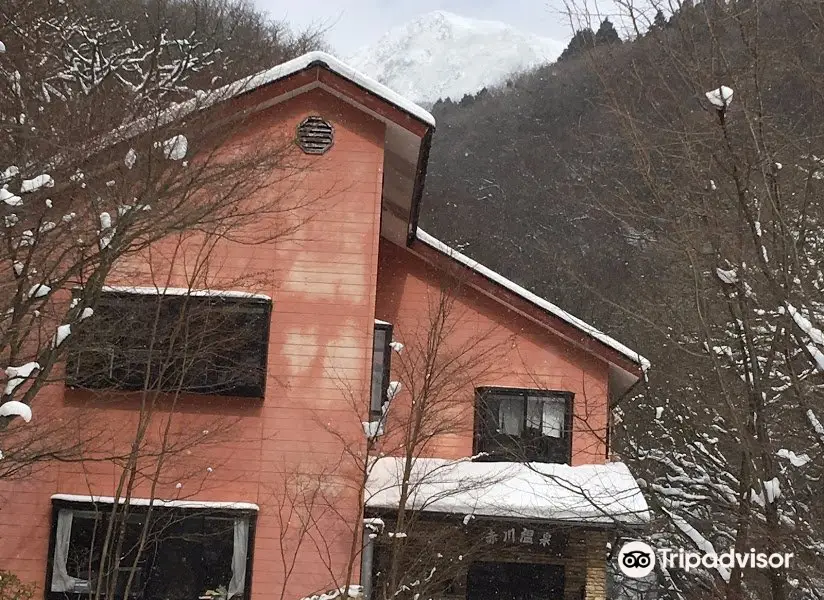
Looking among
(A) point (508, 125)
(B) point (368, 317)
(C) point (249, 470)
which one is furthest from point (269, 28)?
(A) point (508, 125)

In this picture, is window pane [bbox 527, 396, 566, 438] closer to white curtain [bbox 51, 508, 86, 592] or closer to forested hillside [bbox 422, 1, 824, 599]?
forested hillside [bbox 422, 1, 824, 599]

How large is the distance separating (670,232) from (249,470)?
7066mm

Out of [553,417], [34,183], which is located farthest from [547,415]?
[34,183]

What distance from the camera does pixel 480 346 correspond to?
46.8 feet

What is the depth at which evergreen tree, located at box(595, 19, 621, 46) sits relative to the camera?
6625 millimetres

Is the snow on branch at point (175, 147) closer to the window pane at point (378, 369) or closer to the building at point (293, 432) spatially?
the building at point (293, 432)

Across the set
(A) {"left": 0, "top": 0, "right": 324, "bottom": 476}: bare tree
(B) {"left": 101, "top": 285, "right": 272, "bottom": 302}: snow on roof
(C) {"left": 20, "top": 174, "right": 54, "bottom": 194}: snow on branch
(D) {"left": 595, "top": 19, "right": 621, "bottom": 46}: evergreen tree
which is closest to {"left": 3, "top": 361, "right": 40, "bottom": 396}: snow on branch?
(A) {"left": 0, "top": 0, "right": 324, "bottom": 476}: bare tree

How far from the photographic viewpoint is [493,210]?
45281mm

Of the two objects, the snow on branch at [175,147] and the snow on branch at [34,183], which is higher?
the snow on branch at [175,147]

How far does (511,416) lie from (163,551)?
18.0ft

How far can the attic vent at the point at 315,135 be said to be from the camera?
12.6 m

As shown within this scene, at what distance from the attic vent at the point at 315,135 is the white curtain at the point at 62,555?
566 centimetres

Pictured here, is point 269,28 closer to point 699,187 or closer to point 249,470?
point 249,470

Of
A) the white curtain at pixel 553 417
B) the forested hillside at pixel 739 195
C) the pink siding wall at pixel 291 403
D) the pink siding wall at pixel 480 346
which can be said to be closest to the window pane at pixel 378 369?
the pink siding wall at pixel 480 346
